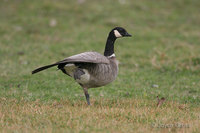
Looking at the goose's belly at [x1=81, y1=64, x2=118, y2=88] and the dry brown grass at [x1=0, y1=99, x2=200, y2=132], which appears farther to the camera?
the goose's belly at [x1=81, y1=64, x2=118, y2=88]

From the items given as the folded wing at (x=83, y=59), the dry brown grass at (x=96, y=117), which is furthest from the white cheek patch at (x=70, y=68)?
the dry brown grass at (x=96, y=117)

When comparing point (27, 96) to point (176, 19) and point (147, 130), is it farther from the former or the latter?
point (176, 19)

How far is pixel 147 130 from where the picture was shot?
4.99 meters

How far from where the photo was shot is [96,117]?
18.2 ft

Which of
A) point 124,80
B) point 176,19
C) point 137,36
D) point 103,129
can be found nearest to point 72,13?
point 137,36

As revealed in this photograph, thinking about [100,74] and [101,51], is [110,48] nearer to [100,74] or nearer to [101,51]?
[100,74]

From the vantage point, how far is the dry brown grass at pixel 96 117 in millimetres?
5055

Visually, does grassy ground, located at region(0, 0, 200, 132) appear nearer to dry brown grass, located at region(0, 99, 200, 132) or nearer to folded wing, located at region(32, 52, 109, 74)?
dry brown grass, located at region(0, 99, 200, 132)

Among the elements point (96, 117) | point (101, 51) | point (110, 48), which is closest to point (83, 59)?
point (96, 117)

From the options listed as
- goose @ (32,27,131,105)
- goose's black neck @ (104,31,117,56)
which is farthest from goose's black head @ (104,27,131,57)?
goose @ (32,27,131,105)

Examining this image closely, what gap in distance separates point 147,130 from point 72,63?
2.02 meters

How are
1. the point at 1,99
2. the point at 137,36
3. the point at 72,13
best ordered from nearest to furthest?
the point at 1,99 < the point at 137,36 < the point at 72,13

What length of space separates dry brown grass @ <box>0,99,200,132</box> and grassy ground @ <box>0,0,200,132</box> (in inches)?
0.7

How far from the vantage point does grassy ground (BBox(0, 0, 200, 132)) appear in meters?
A: 5.54
